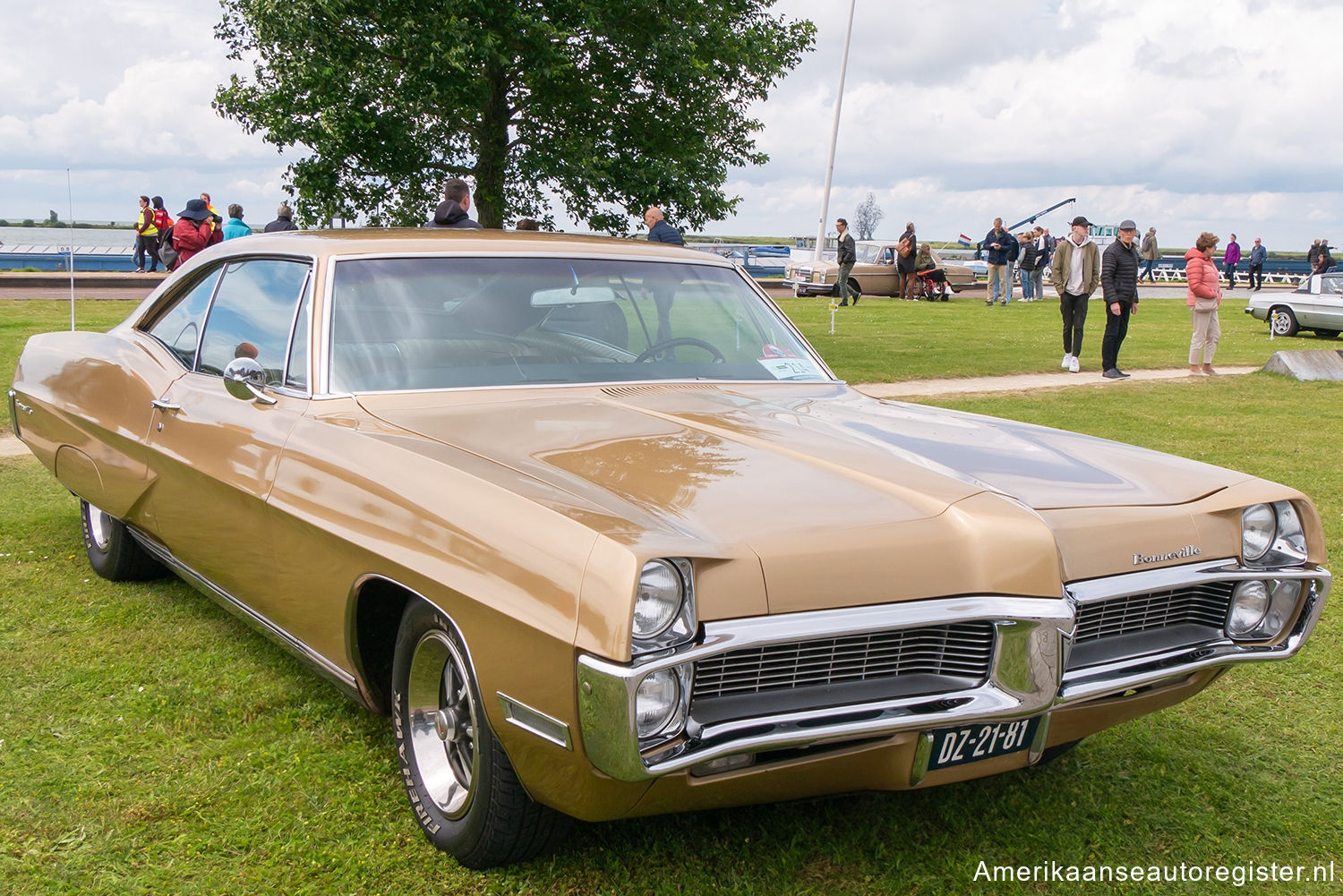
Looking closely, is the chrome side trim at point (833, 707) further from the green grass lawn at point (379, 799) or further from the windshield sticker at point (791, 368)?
the windshield sticker at point (791, 368)

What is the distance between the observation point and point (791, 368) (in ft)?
13.9

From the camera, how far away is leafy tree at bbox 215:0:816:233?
42.0ft

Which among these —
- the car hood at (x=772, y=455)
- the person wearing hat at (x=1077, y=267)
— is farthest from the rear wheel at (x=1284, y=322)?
the car hood at (x=772, y=455)

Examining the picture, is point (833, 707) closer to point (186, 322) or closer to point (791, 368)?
point (791, 368)

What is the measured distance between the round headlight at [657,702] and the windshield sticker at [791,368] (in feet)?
6.70

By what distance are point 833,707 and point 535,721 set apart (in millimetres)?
588

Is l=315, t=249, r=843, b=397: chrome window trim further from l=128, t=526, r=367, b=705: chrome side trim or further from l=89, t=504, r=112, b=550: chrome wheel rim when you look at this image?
l=89, t=504, r=112, b=550: chrome wheel rim

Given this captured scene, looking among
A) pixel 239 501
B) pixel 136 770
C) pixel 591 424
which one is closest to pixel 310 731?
pixel 136 770

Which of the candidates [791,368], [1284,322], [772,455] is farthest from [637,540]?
[1284,322]

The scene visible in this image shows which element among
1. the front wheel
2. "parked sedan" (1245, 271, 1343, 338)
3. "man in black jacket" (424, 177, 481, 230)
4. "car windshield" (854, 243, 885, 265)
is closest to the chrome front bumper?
the front wheel

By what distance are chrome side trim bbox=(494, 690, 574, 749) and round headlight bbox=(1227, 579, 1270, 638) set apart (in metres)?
1.75

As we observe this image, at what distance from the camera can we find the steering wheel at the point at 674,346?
4008mm

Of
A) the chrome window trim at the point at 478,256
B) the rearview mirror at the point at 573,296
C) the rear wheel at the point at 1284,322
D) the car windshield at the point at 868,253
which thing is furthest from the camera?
the car windshield at the point at 868,253

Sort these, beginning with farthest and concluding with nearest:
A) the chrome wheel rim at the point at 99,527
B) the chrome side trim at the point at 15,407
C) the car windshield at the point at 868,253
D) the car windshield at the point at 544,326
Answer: the car windshield at the point at 868,253 → the chrome side trim at the point at 15,407 → the chrome wheel rim at the point at 99,527 → the car windshield at the point at 544,326
